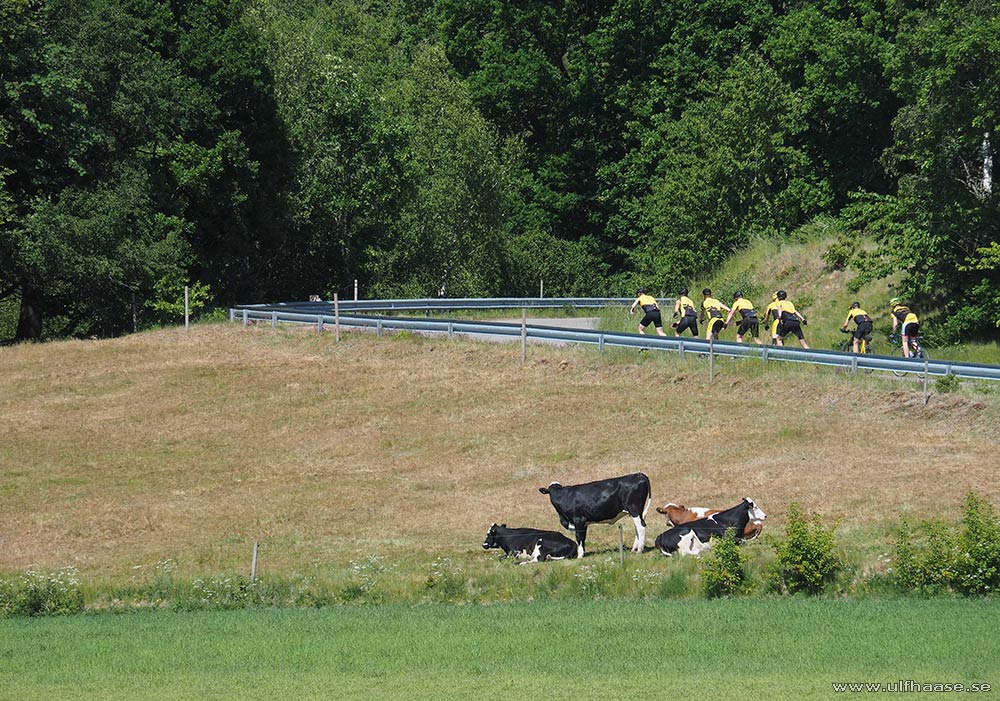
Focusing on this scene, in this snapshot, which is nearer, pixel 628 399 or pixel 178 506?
pixel 178 506

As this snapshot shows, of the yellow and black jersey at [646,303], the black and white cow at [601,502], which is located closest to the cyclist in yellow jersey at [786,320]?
the yellow and black jersey at [646,303]

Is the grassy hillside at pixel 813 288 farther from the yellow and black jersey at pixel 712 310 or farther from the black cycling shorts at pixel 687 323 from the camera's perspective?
the yellow and black jersey at pixel 712 310

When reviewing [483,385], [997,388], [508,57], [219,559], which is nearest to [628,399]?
[483,385]

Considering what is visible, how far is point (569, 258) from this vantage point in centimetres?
7438

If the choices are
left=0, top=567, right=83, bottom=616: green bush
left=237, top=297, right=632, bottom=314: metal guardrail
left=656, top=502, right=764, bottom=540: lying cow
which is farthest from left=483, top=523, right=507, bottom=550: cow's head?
left=237, top=297, right=632, bottom=314: metal guardrail

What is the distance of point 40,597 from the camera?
2277 centimetres

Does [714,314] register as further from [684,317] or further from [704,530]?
[704,530]

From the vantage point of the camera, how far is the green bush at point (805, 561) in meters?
21.3

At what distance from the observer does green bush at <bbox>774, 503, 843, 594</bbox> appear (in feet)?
70.0

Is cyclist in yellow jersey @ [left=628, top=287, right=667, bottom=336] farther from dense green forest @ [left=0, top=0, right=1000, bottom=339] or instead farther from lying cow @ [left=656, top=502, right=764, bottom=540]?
lying cow @ [left=656, top=502, right=764, bottom=540]

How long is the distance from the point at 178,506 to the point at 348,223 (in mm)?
38685

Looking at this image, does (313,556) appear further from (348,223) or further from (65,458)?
(348,223)

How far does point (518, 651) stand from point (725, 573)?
4.59 metres

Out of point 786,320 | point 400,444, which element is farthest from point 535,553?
point 786,320
